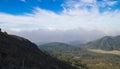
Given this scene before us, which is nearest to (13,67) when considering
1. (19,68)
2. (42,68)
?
(19,68)

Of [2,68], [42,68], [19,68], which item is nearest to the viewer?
[2,68]

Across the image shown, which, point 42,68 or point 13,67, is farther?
point 42,68

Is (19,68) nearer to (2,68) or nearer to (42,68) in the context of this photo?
(2,68)

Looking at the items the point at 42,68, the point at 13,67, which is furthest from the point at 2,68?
the point at 42,68

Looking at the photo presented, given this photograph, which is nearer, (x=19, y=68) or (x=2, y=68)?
(x=2, y=68)

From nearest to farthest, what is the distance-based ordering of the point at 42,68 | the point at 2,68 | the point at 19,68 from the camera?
the point at 2,68
the point at 19,68
the point at 42,68

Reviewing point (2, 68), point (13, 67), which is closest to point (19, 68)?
point (13, 67)

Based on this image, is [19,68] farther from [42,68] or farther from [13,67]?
[42,68]

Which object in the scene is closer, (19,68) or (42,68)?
(19,68)
